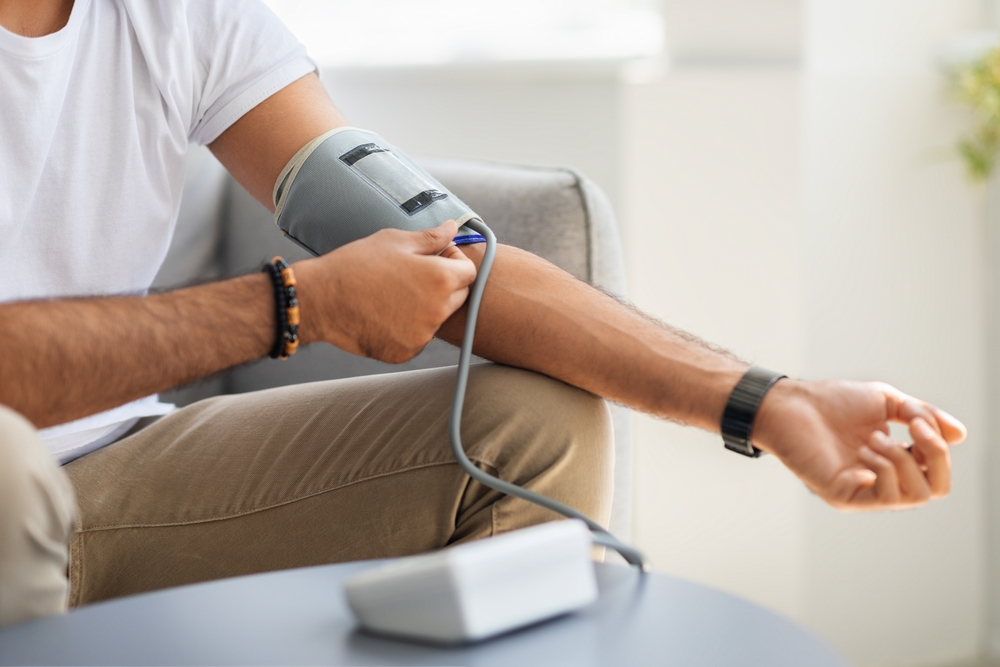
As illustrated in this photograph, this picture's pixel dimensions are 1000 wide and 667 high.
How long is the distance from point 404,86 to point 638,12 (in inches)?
17.0

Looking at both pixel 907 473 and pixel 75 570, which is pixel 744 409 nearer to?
pixel 907 473

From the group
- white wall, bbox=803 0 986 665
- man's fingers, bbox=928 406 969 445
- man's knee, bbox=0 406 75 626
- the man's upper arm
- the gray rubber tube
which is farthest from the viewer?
white wall, bbox=803 0 986 665

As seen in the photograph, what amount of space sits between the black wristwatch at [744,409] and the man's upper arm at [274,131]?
48 cm

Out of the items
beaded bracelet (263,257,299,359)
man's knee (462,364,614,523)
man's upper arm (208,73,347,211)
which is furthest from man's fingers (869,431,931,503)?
man's upper arm (208,73,347,211)

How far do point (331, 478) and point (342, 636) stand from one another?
0.32 metres

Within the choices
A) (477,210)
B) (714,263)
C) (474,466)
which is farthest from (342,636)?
(714,263)

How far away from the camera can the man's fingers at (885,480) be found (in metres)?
0.63

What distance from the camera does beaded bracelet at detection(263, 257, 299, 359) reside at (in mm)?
718

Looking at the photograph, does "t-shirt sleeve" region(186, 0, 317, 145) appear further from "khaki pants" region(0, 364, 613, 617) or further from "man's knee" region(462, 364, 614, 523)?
"man's knee" region(462, 364, 614, 523)

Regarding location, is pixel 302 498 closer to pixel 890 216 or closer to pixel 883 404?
pixel 883 404

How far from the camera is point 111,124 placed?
914 mm

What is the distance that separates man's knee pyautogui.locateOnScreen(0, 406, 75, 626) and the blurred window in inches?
46.4

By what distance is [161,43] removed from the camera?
914 mm

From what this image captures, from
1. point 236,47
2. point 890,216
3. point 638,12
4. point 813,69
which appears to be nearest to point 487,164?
point 236,47
